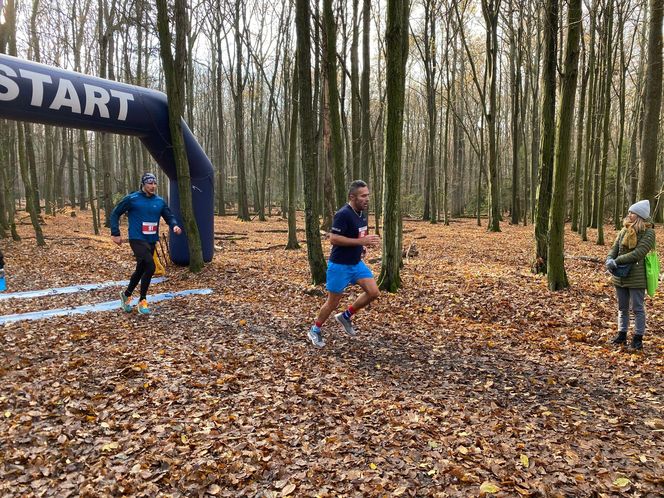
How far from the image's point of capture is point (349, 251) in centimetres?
545

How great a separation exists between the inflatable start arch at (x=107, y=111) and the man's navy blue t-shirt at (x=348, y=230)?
21.6 feet

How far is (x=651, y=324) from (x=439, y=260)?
230 inches

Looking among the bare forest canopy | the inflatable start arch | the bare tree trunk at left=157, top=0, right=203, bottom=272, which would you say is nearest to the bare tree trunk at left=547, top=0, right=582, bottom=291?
the bare forest canopy

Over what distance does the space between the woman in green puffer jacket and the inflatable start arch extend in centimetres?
898

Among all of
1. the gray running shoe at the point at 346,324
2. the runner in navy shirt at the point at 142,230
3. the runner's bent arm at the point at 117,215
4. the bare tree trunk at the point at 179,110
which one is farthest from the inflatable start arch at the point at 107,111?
the gray running shoe at the point at 346,324

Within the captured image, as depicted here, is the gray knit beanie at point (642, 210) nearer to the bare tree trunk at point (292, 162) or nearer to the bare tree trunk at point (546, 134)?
the bare tree trunk at point (546, 134)

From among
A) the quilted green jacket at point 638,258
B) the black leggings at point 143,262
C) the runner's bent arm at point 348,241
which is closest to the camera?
the quilted green jacket at point 638,258

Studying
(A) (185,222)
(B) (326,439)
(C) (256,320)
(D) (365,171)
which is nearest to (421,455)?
(B) (326,439)

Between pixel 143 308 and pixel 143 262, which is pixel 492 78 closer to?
pixel 143 262

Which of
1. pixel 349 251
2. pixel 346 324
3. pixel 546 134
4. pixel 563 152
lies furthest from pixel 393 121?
pixel 346 324

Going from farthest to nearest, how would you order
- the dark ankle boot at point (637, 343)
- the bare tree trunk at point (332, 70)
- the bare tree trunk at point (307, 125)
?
the bare tree trunk at point (332, 70) < the bare tree trunk at point (307, 125) < the dark ankle boot at point (637, 343)

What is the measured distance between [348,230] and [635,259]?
3408mm

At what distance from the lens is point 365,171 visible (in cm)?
2070

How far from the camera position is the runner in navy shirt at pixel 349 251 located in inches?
208
